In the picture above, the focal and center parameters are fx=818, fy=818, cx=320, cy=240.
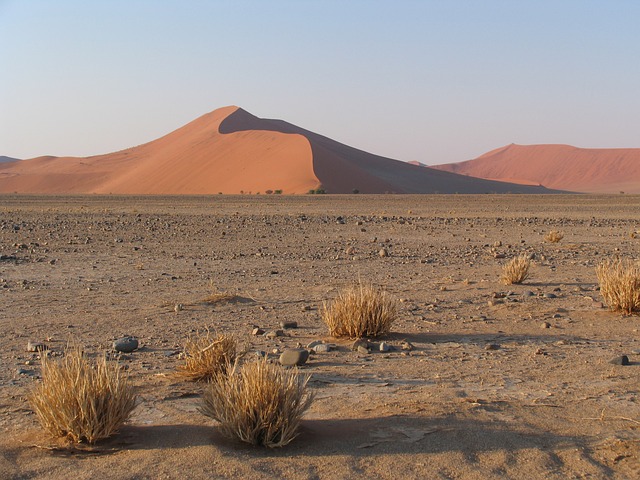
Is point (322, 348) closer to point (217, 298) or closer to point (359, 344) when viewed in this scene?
point (359, 344)

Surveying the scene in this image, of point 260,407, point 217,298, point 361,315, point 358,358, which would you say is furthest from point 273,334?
point 260,407

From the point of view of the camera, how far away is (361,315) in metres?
8.24

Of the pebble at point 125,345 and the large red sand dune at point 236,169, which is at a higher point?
the large red sand dune at point 236,169

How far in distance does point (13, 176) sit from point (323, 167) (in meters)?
46.9

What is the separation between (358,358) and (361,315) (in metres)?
0.71

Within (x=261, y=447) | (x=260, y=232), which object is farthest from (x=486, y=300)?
(x=260, y=232)

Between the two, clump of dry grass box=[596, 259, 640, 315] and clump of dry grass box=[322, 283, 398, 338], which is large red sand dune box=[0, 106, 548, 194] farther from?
clump of dry grass box=[322, 283, 398, 338]

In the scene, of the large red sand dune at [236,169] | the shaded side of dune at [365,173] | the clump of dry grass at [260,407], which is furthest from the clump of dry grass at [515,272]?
the shaded side of dune at [365,173]

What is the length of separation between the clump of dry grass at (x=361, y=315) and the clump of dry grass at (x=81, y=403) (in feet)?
10.9

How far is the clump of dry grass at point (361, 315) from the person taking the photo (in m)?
8.18

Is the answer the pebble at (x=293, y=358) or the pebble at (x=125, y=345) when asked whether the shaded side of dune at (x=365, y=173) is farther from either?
the pebble at (x=293, y=358)

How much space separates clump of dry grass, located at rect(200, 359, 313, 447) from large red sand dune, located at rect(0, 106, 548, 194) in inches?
2488

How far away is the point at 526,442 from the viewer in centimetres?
530

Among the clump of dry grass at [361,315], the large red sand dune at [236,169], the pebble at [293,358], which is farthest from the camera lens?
the large red sand dune at [236,169]
